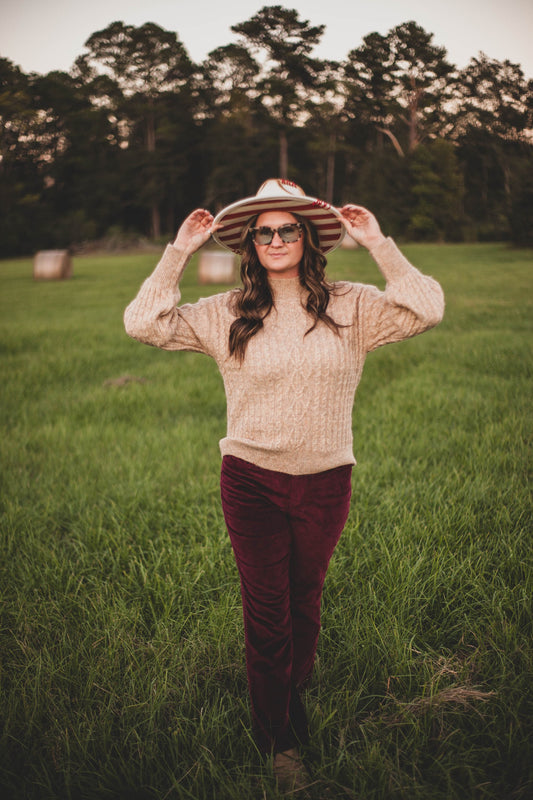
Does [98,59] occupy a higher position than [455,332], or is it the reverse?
[98,59]

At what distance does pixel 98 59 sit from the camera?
45.6m

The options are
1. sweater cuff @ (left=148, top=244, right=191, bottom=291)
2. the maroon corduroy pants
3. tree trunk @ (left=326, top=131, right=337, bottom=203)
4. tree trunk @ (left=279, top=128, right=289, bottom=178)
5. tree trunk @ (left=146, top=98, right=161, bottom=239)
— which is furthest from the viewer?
tree trunk @ (left=146, top=98, right=161, bottom=239)

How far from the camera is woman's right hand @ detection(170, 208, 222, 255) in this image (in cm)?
192

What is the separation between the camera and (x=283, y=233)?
1822 mm

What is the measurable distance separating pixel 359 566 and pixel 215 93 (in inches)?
1936

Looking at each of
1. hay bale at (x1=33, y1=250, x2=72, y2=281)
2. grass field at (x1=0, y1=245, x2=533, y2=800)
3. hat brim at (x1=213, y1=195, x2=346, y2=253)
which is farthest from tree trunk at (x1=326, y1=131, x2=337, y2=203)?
hat brim at (x1=213, y1=195, x2=346, y2=253)

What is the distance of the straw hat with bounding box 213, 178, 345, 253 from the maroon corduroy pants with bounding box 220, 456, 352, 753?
0.89 metres

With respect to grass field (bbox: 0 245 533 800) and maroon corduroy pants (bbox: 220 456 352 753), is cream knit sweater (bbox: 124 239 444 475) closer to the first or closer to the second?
maroon corduroy pants (bbox: 220 456 352 753)

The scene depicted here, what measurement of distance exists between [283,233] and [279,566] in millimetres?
1137

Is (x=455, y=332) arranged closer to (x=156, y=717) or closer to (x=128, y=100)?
(x=156, y=717)

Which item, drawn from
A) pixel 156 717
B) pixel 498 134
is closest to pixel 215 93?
pixel 498 134

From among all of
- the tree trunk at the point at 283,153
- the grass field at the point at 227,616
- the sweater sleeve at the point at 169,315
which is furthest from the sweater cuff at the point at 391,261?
the tree trunk at the point at 283,153

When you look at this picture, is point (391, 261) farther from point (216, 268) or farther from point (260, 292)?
point (216, 268)

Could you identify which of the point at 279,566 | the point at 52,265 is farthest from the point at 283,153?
the point at 279,566
